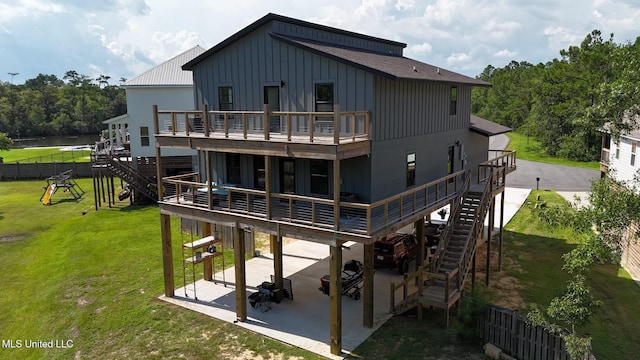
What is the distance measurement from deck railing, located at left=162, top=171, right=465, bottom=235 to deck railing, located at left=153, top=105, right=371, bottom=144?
1.84 metres

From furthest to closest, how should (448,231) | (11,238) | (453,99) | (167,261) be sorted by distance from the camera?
(11,238)
(453,99)
(167,261)
(448,231)

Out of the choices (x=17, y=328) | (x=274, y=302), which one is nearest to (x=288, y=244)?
(x=274, y=302)

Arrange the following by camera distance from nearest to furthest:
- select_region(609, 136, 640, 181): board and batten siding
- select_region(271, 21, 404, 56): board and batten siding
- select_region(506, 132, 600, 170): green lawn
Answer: select_region(271, 21, 404, 56): board and batten siding
select_region(609, 136, 640, 181): board and batten siding
select_region(506, 132, 600, 170): green lawn

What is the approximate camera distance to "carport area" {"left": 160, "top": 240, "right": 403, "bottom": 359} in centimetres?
1509

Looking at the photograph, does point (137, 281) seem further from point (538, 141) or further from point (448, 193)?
point (538, 141)

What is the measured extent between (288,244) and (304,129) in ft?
34.0

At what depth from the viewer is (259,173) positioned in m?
17.6

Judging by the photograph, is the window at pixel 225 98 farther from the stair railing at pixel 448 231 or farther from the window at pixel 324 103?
the stair railing at pixel 448 231

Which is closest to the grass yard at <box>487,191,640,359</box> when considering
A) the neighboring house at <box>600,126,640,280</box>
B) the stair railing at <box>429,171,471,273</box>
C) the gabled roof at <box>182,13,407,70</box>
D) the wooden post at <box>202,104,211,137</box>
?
the neighboring house at <box>600,126,640,280</box>

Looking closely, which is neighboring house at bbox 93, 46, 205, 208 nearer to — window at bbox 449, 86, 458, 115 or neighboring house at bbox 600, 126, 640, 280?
window at bbox 449, 86, 458, 115

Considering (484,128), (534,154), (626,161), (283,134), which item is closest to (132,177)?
(283,134)

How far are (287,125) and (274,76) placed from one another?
2.88m

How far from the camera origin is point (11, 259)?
24469 mm

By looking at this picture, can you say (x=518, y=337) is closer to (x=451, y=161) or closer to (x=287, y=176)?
(x=287, y=176)
